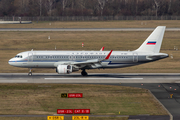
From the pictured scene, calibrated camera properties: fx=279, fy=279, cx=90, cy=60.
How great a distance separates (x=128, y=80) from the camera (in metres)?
40.9

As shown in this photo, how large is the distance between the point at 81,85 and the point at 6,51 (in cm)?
3683

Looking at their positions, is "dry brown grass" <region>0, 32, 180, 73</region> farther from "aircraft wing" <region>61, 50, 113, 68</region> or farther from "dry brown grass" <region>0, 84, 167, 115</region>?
"dry brown grass" <region>0, 84, 167, 115</region>

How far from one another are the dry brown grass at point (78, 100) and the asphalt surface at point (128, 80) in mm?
2071

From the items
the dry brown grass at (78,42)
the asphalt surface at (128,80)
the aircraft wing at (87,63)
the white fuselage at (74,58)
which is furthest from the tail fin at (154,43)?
the dry brown grass at (78,42)

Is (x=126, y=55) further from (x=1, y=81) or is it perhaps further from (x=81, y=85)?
(x=1, y=81)

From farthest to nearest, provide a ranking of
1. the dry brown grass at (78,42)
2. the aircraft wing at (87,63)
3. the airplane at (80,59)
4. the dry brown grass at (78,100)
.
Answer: the dry brown grass at (78,42) < the airplane at (80,59) < the aircraft wing at (87,63) < the dry brown grass at (78,100)

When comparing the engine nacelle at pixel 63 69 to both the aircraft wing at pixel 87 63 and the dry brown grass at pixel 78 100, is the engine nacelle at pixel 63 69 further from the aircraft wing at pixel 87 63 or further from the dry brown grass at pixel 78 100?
the dry brown grass at pixel 78 100

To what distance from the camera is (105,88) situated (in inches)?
1399

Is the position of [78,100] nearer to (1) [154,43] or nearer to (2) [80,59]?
(2) [80,59]

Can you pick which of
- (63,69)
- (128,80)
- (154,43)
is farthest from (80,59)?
(154,43)

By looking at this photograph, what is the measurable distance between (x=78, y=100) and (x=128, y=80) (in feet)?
42.9

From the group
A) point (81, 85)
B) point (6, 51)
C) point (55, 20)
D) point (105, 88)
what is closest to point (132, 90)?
point (105, 88)

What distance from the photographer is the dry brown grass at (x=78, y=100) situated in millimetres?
26344

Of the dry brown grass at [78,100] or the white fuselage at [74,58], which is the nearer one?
the dry brown grass at [78,100]
